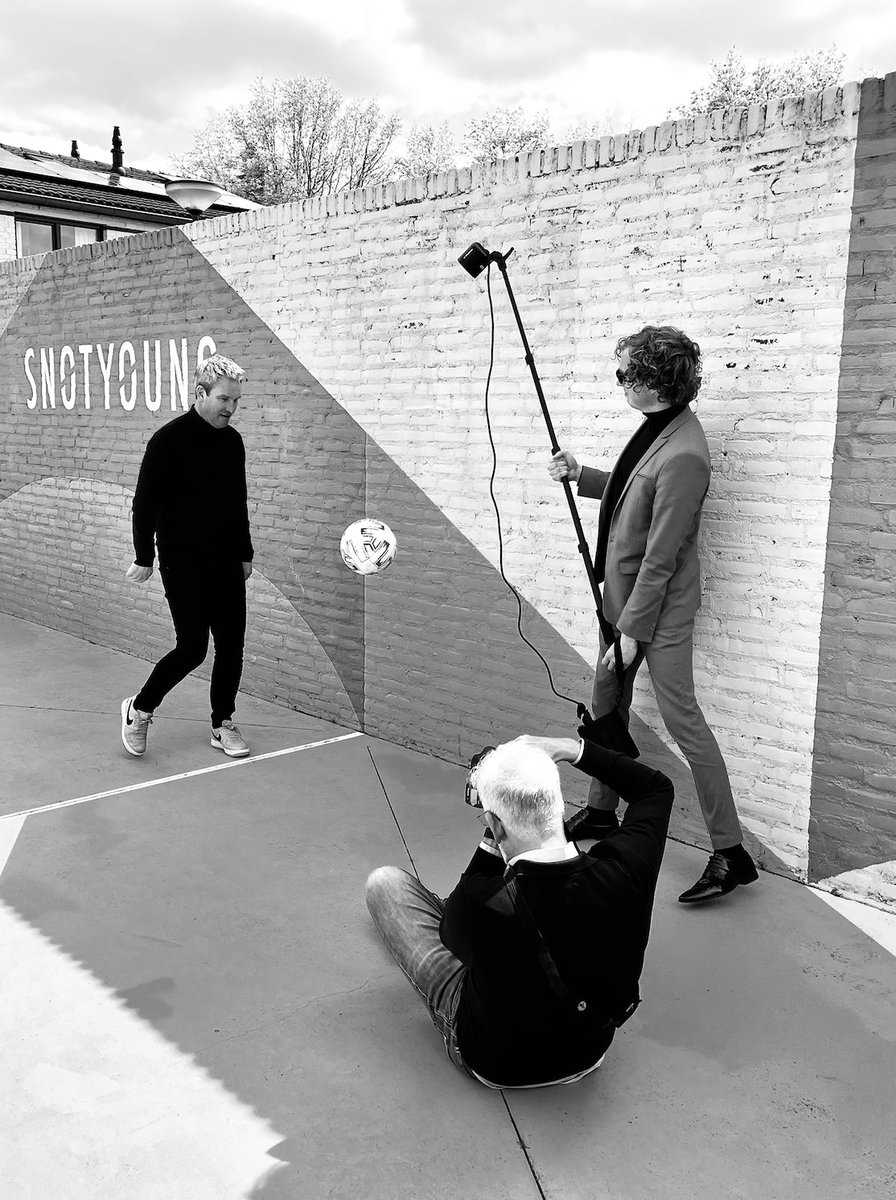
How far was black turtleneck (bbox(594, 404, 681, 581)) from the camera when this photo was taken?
371cm

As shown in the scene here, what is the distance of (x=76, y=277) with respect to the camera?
720cm

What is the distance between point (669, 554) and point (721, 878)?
1181 mm

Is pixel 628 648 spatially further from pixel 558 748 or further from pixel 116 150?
pixel 116 150

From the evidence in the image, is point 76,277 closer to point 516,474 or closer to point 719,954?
point 516,474

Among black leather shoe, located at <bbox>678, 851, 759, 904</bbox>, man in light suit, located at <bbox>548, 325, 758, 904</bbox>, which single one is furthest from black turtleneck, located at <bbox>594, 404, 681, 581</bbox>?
black leather shoe, located at <bbox>678, 851, 759, 904</bbox>

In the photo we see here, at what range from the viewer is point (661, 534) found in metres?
3.54

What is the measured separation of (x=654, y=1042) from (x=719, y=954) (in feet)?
1.82

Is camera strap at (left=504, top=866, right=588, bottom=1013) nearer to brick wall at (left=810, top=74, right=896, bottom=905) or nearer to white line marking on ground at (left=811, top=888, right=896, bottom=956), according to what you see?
white line marking on ground at (left=811, top=888, right=896, bottom=956)

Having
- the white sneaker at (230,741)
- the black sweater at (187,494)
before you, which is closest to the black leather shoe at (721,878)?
the white sneaker at (230,741)

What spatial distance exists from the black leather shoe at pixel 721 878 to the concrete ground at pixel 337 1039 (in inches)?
2.9

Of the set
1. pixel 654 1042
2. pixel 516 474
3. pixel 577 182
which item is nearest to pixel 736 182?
pixel 577 182

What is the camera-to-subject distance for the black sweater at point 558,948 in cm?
227

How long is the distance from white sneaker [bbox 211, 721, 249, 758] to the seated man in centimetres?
280

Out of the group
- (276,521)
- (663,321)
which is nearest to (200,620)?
(276,521)
